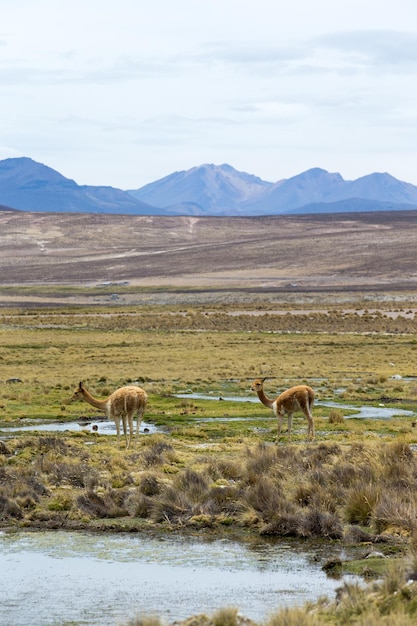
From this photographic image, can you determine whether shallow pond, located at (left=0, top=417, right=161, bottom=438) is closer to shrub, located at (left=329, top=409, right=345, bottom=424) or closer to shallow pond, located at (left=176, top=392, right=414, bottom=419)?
shrub, located at (left=329, top=409, right=345, bottom=424)

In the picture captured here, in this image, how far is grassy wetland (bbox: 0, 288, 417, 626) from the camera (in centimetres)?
1297

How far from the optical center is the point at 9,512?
1484 centimetres

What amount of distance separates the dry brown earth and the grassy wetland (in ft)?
235

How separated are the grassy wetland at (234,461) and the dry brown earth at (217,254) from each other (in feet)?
235

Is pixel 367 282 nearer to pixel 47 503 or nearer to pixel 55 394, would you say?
pixel 55 394

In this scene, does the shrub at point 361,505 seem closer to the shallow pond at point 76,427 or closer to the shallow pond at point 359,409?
the shallow pond at point 76,427

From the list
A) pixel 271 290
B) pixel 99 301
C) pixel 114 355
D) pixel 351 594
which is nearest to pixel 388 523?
pixel 351 594

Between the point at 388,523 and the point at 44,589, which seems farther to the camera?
the point at 388,523

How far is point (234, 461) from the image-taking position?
17.3 meters

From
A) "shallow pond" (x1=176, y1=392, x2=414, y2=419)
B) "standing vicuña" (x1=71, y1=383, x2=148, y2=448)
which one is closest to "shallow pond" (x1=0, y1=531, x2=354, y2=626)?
"standing vicuña" (x1=71, y1=383, x2=148, y2=448)

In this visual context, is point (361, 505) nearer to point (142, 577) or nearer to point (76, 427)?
point (142, 577)

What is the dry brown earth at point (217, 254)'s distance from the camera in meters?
130

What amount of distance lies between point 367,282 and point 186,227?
80844 millimetres

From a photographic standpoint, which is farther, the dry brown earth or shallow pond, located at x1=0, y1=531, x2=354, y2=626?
the dry brown earth
